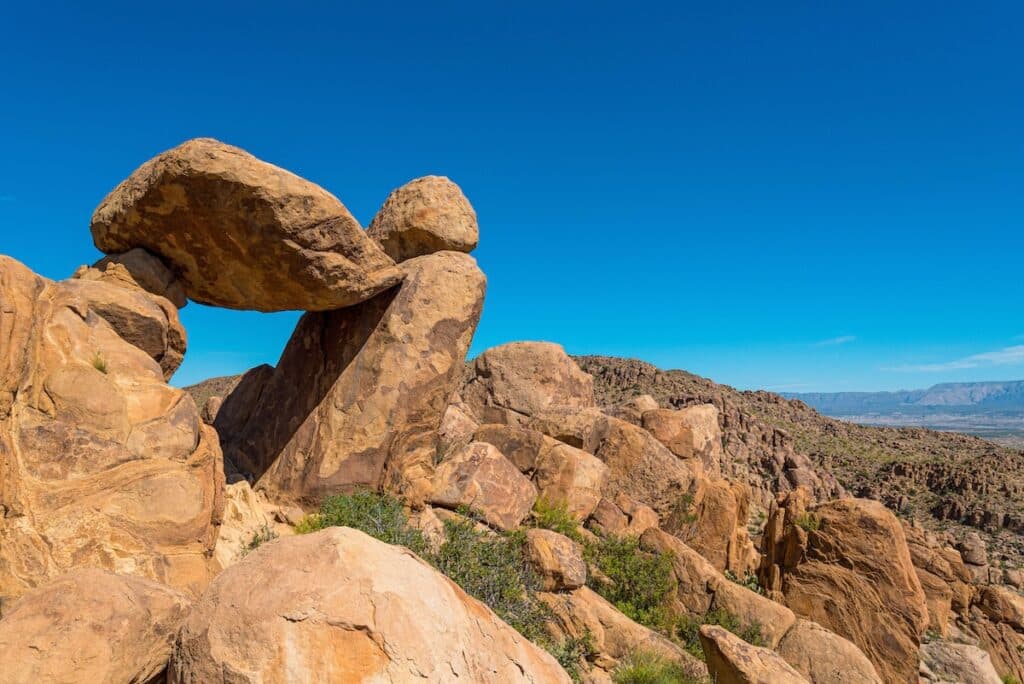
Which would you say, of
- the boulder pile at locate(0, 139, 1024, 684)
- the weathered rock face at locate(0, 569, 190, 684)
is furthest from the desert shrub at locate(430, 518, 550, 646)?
the weathered rock face at locate(0, 569, 190, 684)

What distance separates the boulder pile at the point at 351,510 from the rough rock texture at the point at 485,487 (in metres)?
0.06

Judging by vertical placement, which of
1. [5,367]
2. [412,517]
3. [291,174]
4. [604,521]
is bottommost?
[604,521]

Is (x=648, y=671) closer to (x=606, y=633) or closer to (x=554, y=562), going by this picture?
(x=606, y=633)

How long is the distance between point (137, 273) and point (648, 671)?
10.6 meters

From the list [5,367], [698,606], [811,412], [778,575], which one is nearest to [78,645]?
[5,367]

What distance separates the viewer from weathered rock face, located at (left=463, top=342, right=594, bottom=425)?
1953 cm

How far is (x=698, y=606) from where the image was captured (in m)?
12.5

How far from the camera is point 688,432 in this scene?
20.3 m

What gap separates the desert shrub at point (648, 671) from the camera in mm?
8929

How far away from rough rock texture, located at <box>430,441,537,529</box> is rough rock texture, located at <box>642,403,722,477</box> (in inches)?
309

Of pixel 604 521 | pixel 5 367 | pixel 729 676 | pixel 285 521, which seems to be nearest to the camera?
pixel 5 367

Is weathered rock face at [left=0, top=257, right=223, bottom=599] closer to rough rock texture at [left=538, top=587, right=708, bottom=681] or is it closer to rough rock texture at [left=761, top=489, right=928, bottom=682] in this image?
rough rock texture at [left=538, top=587, right=708, bottom=681]

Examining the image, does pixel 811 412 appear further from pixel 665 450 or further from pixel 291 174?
pixel 291 174

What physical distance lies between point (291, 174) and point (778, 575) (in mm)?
13963
